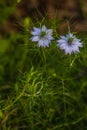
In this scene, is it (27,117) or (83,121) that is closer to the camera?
(27,117)

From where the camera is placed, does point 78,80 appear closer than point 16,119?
No

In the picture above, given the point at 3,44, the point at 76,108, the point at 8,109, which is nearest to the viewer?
the point at 8,109

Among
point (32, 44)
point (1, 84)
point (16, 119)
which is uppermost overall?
point (32, 44)

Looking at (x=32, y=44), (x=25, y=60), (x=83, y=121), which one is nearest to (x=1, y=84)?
(x=25, y=60)

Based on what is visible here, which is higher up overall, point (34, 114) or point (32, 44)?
point (32, 44)

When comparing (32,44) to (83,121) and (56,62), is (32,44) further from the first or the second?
(83,121)

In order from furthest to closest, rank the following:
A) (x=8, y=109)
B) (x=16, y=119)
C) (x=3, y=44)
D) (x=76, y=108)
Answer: (x=3, y=44)
(x=76, y=108)
(x=16, y=119)
(x=8, y=109)

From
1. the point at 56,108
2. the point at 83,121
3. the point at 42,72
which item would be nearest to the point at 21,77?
the point at 42,72

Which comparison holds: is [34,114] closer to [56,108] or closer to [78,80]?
[56,108]

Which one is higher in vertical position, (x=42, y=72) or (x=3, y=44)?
(x=3, y=44)
